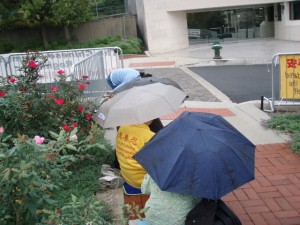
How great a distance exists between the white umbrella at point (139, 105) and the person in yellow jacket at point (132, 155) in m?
0.12

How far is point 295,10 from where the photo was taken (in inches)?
972

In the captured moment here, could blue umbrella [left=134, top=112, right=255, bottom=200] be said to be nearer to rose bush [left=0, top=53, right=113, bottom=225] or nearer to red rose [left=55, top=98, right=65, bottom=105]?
rose bush [left=0, top=53, right=113, bottom=225]

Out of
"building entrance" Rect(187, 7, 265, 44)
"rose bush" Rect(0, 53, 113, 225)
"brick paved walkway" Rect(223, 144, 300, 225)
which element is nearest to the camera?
"rose bush" Rect(0, 53, 113, 225)

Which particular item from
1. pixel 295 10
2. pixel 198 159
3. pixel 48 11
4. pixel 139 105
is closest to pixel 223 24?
pixel 295 10

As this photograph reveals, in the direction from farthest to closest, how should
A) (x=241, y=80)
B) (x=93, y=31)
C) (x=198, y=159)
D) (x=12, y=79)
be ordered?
1. (x=93, y=31)
2. (x=241, y=80)
3. (x=12, y=79)
4. (x=198, y=159)

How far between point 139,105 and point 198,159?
3.65 ft

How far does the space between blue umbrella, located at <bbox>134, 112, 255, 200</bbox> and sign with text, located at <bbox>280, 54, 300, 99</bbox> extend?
5059 mm

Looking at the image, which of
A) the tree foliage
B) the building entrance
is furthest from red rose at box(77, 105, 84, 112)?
the building entrance

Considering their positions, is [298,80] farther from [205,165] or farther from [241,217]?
[205,165]

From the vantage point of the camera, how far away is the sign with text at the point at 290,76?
7.67 metres

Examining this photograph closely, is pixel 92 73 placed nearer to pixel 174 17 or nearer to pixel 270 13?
pixel 174 17

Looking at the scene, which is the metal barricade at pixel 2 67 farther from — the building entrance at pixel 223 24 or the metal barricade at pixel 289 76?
the building entrance at pixel 223 24

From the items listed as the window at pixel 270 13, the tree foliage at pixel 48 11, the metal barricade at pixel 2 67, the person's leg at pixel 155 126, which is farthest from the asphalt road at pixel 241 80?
the window at pixel 270 13

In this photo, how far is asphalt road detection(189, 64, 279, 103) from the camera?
1064 cm
